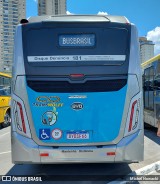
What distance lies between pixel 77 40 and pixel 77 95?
1.02 metres

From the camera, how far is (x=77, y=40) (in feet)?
19.7

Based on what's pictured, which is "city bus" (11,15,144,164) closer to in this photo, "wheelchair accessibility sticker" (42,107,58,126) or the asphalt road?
"wheelchair accessibility sticker" (42,107,58,126)

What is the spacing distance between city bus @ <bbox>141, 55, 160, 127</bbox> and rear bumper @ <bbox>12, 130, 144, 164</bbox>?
20.1 feet

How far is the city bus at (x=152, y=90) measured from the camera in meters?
12.1

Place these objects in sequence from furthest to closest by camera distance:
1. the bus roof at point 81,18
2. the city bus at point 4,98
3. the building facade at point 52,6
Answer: the building facade at point 52,6
the city bus at point 4,98
the bus roof at point 81,18

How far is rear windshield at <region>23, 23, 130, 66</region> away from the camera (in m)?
5.90

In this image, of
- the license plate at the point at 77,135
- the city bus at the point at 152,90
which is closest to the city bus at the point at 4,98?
the city bus at the point at 152,90

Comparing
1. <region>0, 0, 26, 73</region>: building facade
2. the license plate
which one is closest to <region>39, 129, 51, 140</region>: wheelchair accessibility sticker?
the license plate

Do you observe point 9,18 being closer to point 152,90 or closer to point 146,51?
point 146,51

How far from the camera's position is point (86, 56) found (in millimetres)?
5914

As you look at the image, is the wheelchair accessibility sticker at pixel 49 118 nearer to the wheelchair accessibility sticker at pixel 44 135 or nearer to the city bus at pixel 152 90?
the wheelchair accessibility sticker at pixel 44 135

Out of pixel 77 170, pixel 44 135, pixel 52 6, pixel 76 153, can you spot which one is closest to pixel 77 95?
pixel 44 135

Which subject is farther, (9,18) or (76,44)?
(9,18)

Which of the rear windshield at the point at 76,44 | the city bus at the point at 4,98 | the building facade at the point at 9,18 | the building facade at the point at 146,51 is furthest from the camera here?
the building facade at the point at 9,18
